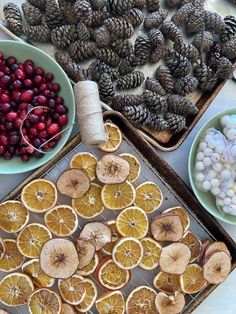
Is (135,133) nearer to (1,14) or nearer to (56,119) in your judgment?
(56,119)

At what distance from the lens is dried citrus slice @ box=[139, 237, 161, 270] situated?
1.16 meters

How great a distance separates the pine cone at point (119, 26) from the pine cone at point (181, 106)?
168 millimetres

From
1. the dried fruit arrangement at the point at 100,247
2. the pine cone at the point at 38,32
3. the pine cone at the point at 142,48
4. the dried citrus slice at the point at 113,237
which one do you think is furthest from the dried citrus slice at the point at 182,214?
the pine cone at the point at 38,32

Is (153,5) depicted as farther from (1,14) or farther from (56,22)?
(1,14)

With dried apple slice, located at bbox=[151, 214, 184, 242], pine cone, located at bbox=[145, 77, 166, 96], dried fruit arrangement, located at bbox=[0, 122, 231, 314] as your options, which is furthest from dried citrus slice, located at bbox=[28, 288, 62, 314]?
pine cone, located at bbox=[145, 77, 166, 96]

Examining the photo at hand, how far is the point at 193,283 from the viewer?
117 cm

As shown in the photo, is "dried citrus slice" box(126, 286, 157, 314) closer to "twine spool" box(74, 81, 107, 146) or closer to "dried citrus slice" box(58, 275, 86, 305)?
"dried citrus slice" box(58, 275, 86, 305)

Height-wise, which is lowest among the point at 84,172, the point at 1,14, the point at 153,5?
the point at 84,172

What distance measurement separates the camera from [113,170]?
114 centimetres

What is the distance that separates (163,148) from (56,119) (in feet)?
0.77

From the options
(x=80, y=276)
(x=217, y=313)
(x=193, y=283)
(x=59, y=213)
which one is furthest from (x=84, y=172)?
(x=217, y=313)

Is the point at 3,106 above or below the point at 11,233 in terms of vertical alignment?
above

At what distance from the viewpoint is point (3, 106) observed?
1.14 meters

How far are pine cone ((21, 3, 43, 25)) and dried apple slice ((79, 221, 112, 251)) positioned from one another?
0.45 meters
